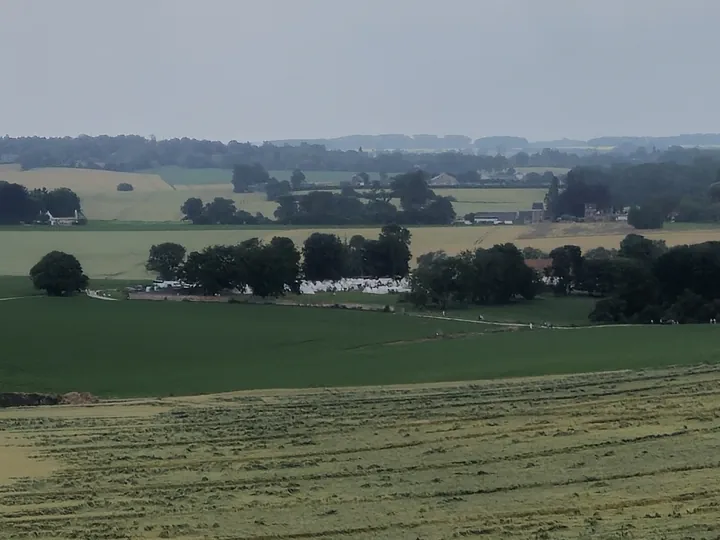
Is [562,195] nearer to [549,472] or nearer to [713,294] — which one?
[713,294]

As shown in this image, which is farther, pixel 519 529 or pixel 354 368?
pixel 354 368

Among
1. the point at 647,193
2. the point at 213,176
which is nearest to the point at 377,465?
the point at 647,193

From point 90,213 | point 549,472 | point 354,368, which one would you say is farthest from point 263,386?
point 90,213

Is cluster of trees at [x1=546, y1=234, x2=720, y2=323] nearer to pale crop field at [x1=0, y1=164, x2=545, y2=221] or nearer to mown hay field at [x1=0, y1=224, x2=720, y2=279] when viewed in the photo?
mown hay field at [x1=0, y1=224, x2=720, y2=279]

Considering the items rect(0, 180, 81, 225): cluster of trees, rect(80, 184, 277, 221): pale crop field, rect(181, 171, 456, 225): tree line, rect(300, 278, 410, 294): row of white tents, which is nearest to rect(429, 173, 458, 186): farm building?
rect(80, 184, 277, 221): pale crop field

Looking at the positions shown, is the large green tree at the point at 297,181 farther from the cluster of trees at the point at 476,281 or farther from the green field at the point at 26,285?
the cluster of trees at the point at 476,281

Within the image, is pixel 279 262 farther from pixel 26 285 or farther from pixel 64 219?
pixel 64 219
